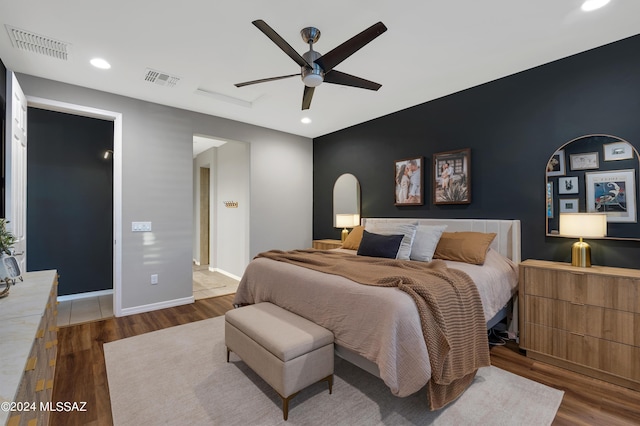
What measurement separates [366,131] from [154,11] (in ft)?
10.9

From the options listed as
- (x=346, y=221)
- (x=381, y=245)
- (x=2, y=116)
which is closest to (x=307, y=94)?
(x=381, y=245)

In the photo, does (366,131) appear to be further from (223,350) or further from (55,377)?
(55,377)

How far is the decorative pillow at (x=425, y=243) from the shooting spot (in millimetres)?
3123

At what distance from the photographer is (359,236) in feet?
13.5

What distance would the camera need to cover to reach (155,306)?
3.92 m

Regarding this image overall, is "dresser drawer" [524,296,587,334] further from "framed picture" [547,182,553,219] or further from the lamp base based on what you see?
"framed picture" [547,182,553,219]

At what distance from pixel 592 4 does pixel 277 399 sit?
11.7 ft

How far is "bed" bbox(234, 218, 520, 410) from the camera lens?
1.72 metres

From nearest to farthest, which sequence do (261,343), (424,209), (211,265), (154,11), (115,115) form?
(261,343), (154,11), (115,115), (424,209), (211,265)

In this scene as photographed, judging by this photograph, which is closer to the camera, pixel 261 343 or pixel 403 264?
pixel 261 343

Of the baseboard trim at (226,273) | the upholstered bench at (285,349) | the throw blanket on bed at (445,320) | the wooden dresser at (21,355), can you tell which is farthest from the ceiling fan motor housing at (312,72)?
the baseboard trim at (226,273)

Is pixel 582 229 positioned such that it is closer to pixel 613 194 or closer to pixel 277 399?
pixel 613 194

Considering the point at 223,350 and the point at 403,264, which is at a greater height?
the point at 403,264

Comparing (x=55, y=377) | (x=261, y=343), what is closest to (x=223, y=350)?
(x=261, y=343)
